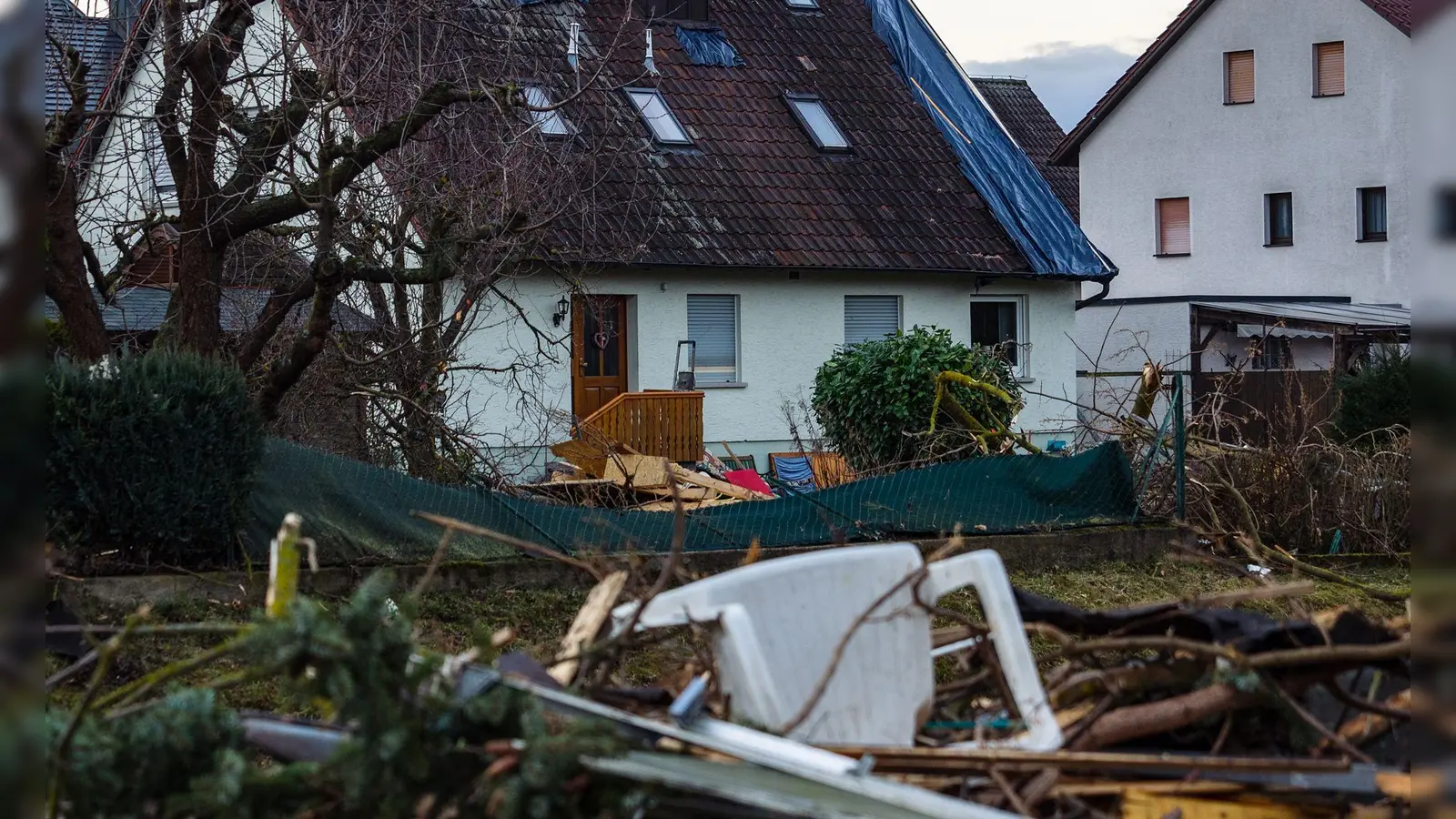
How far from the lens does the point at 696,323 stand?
2123 centimetres

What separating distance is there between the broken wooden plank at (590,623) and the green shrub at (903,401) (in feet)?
29.1

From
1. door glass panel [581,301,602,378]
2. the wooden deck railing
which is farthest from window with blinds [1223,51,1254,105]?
the wooden deck railing

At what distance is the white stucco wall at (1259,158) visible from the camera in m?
29.0

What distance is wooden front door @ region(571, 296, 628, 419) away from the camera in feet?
A: 67.3

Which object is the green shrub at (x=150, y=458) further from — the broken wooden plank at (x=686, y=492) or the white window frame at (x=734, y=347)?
the white window frame at (x=734, y=347)

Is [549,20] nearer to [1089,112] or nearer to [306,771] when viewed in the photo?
[1089,112]

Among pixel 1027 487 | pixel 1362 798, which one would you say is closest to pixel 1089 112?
pixel 1027 487

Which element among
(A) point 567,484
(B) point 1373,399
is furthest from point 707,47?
(A) point 567,484

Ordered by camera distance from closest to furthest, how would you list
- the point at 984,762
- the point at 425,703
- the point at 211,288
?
the point at 425,703 < the point at 984,762 < the point at 211,288

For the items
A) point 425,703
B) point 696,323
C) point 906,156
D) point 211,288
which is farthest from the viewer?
point 906,156

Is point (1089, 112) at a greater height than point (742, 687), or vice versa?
point (1089, 112)

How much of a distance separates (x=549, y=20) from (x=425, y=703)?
19708 millimetres

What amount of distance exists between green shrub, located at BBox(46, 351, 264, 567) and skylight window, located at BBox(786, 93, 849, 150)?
620 inches

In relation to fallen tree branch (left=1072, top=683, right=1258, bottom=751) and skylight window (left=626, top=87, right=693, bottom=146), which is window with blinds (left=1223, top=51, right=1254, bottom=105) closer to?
skylight window (left=626, top=87, right=693, bottom=146)
